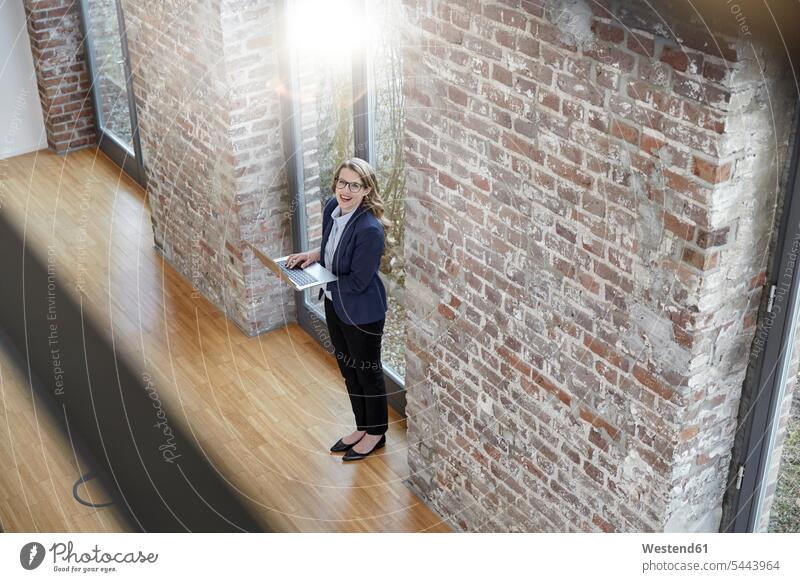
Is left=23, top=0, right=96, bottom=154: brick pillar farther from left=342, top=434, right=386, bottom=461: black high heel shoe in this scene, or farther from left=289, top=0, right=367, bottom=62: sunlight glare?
left=342, top=434, right=386, bottom=461: black high heel shoe

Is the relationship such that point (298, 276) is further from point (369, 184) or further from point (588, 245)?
point (588, 245)

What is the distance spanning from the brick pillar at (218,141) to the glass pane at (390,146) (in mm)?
748

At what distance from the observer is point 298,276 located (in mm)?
4148

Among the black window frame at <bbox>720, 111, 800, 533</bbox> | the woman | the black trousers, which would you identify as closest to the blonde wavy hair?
the woman

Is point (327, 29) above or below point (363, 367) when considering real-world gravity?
above

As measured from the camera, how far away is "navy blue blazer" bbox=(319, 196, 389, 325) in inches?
156

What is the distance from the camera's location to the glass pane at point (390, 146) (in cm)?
408

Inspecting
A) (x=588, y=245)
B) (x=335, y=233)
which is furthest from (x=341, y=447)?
(x=588, y=245)

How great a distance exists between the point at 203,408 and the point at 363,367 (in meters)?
0.91

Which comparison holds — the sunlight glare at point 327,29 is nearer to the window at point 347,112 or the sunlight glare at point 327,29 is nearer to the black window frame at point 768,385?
the window at point 347,112

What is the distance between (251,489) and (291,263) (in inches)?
35.6

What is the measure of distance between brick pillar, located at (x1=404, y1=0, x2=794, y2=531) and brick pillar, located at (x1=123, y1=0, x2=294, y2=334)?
4.60 feet

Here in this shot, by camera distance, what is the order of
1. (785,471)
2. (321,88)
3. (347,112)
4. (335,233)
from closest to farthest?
1. (785,471)
2. (335,233)
3. (347,112)
4. (321,88)
